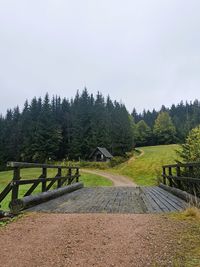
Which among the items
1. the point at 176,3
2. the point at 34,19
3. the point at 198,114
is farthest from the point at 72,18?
the point at 198,114

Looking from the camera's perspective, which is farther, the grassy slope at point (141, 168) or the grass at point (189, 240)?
the grassy slope at point (141, 168)

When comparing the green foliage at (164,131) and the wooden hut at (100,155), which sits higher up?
the green foliage at (164,131)

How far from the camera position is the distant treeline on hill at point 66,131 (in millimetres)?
60156

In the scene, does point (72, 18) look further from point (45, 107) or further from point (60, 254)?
point (45, 107)

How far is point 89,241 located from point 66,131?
62346 mm

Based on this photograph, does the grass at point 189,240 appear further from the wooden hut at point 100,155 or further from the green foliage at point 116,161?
the wooden hut at point 100,155

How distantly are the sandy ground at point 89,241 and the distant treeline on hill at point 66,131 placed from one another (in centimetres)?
5272

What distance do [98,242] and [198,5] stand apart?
12717 millimetres

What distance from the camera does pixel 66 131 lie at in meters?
66.4

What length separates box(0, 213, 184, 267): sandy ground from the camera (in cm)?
383

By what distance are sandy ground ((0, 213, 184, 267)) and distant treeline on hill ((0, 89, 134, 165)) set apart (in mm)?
52722

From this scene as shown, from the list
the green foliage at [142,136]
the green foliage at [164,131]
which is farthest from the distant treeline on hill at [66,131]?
the green foliage at [164,131]

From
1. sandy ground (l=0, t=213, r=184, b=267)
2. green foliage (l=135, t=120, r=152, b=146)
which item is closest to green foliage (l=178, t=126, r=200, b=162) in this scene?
sandy ground (l=0, t=213, r=184, b=267)

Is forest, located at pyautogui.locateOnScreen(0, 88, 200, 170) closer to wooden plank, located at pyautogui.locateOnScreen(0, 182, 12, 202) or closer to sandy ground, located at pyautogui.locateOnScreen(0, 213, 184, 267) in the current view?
wooden plank, located at pyautogui.locateOnScreen(0, 182, 12, 202)
